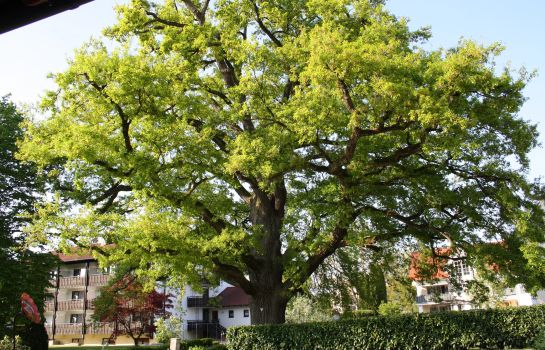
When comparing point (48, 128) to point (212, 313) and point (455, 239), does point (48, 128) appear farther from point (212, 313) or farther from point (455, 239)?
point (212, 313)

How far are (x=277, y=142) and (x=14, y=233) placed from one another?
1990 centimetres

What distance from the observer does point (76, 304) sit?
43.8 m

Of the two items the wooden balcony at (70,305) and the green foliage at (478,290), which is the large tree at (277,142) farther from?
the wooden balcony at (70,305)

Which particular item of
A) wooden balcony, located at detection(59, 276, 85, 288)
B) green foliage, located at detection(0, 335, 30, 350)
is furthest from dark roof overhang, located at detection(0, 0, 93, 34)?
wooden balcony, located at detection(59, 276, 85, 288)

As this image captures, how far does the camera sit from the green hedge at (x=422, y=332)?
14.5m

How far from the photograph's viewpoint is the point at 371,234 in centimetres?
1664

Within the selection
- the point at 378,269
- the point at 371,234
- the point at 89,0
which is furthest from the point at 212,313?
the point at 89,0

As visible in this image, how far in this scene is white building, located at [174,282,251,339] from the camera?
4519 centimetres

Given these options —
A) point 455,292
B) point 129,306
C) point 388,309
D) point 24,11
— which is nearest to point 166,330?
point 129,306

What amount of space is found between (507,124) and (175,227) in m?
9.77

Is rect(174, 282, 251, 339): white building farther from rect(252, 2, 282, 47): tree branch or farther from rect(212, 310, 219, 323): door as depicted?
rect(252, 2, 282, 47): tree branch

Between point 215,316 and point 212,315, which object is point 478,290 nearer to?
point 215,316

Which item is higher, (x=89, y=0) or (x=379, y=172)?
A: (x=379, y=172)

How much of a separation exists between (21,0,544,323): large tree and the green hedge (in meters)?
1.39
